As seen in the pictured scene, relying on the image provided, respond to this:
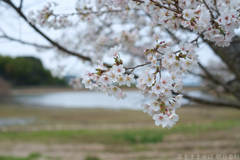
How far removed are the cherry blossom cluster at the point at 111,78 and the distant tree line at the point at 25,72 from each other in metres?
47.5

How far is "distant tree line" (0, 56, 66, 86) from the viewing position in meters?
47.5

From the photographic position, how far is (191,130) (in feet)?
25.1

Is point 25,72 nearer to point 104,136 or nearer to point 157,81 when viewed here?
point 104,136

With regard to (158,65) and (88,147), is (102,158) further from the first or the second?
(158,65)

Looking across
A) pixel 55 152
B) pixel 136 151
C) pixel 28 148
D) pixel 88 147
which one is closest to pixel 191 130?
pixel 136 151

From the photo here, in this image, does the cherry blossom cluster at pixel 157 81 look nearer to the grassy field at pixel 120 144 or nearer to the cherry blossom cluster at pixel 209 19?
the cherry blossom cluster at pixel 209 19

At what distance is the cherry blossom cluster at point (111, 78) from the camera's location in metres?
0.98

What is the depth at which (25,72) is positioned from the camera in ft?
155

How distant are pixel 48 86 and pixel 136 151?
156 feet

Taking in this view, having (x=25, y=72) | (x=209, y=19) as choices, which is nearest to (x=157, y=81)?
(x=209, y=19)

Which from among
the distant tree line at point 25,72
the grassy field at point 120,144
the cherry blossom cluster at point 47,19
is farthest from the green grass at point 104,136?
the distant tree line at point 25,72

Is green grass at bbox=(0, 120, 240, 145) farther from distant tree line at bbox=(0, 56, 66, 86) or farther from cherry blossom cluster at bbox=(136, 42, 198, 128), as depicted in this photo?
distant tree line at bbox=(0, 56, 66, 86)

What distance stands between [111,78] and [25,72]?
5075cm

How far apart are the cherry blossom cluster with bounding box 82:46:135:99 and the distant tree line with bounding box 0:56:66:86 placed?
47.5 metres
